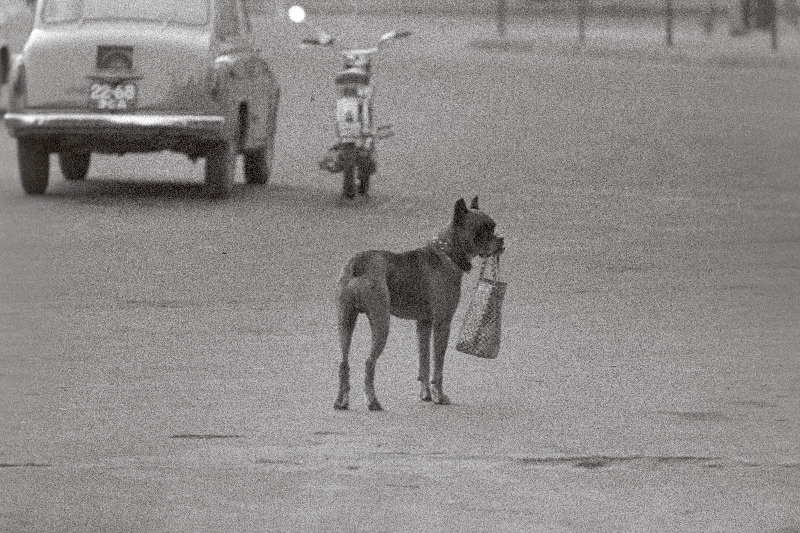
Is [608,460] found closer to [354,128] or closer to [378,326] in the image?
[378,326]

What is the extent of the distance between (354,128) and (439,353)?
10044 mm

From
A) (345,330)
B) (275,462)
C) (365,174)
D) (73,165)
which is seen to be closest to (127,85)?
(365,174)

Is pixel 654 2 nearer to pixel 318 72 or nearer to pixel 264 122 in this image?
pixel 318 72

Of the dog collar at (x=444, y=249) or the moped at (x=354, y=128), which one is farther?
the moped at (x=354, y=128)

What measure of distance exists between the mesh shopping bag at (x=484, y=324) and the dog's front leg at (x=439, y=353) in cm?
16

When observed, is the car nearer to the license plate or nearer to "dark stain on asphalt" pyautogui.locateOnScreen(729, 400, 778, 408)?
the license plate

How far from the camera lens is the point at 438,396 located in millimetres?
9797

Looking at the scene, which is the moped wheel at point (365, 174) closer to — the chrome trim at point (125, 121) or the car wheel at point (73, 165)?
the chrome trim at point (125, 121)

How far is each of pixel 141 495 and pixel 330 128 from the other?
19.7 meters

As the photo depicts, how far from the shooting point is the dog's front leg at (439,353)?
31.6 ft

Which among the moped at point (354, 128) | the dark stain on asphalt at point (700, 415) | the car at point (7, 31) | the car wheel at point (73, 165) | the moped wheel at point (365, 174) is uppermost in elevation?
the dark stain on asphalt at point (700, 415)

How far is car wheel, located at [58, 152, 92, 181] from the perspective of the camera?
2106cm

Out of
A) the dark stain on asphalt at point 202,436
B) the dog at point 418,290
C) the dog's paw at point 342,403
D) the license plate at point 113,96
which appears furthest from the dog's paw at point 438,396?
the license plate at point 113,96

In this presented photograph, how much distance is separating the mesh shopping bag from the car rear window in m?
10.0
